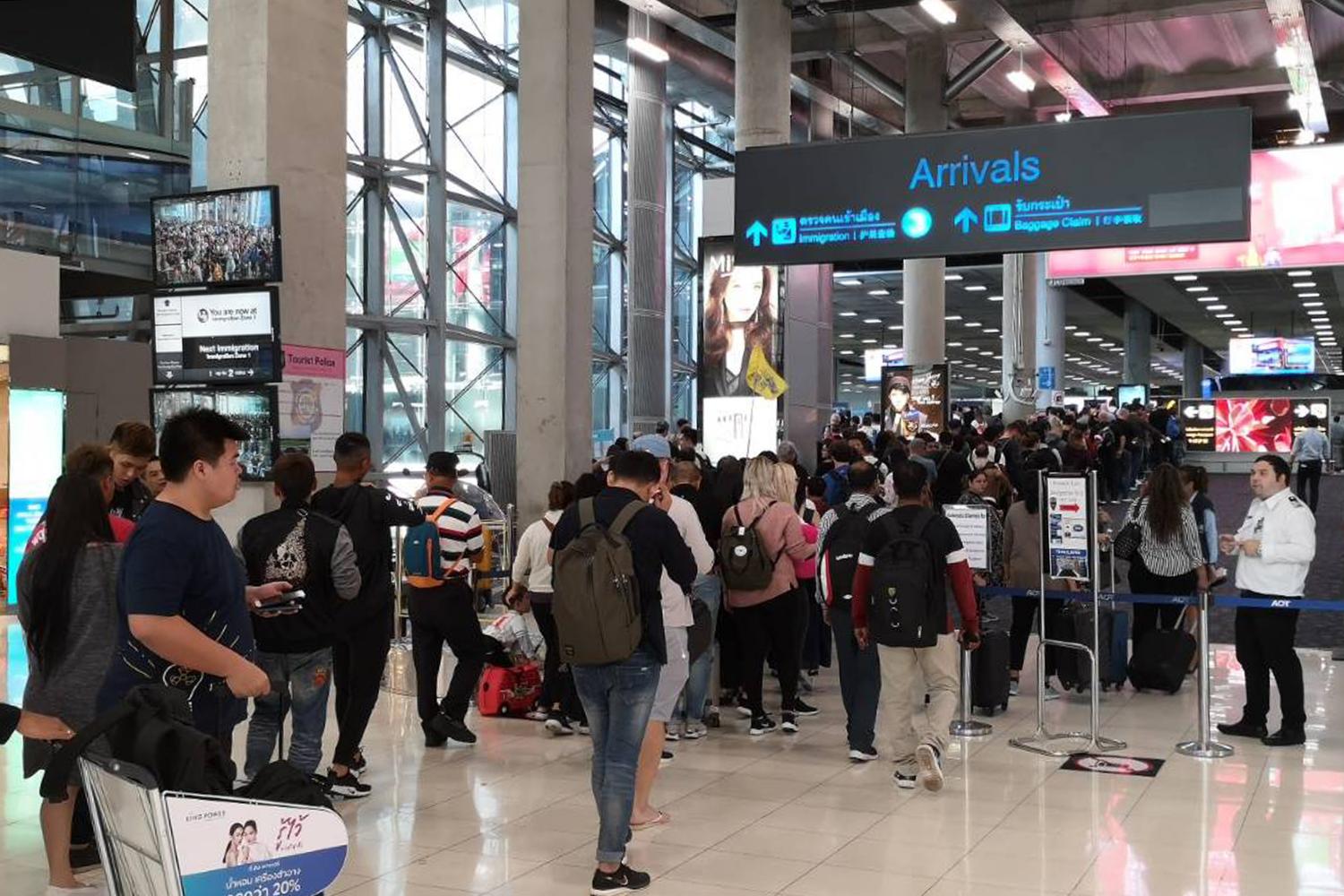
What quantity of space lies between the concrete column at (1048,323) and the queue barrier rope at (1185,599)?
20.5m

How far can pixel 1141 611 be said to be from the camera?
942cm

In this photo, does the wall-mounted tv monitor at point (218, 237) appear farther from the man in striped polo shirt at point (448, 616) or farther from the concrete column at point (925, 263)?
the concrete column at point (925, 263)

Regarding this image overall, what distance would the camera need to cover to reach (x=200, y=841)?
2486 mm

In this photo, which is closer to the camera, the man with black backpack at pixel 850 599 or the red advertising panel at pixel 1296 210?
the man with black backpack at pixel 850 599

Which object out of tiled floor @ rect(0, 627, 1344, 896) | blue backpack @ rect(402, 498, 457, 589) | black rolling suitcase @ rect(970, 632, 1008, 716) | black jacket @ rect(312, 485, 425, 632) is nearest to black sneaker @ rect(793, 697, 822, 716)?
tiled floor @ rect(0, 627, 1344, 896)

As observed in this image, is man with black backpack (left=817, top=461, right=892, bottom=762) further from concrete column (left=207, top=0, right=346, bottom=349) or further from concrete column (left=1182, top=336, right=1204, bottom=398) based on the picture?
concrete column (left=1182, top=336, right=1204, bottom=398)

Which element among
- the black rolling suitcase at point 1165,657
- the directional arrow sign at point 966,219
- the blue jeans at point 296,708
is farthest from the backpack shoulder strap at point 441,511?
the directional arrow sign at point 966,219

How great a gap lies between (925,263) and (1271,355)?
17.7m

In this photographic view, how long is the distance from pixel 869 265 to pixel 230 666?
30.8m

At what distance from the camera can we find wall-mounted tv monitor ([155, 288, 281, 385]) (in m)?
8.11

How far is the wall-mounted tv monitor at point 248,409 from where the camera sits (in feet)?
27.0

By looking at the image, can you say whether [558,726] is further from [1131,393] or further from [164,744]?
[1131,393]

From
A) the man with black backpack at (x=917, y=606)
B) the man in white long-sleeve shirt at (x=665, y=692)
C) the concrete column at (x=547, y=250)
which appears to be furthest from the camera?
the concrete column at (x=547, y=250)

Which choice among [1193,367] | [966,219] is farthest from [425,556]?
[1193,367]
